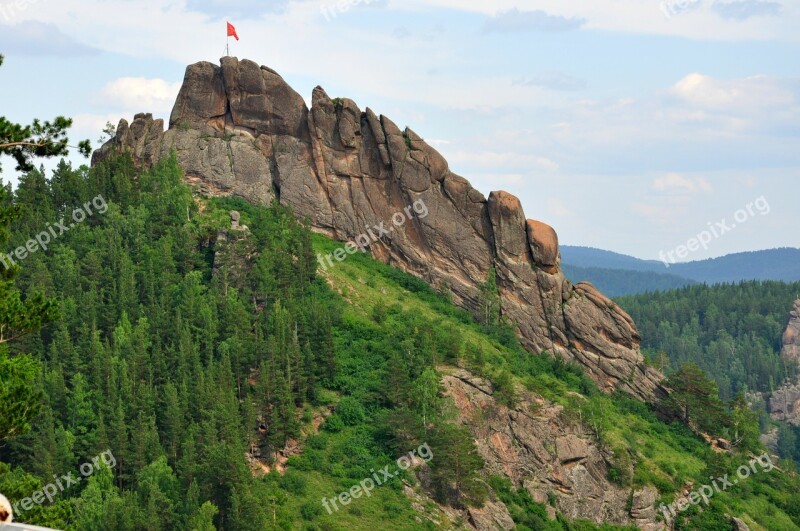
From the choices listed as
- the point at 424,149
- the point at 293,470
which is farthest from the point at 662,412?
the point at 293,470

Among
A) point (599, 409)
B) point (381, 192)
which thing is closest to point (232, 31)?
point (381, 192)

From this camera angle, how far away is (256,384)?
78625mm

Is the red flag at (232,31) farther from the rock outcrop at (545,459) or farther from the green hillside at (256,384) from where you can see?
the rock outcrop at (545,459)

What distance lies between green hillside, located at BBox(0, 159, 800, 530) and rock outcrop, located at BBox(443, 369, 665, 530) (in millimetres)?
1104

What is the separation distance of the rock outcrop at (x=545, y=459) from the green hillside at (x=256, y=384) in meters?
1.10

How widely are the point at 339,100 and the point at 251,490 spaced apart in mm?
50176

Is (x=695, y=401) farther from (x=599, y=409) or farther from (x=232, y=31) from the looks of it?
(x=232, y=31)

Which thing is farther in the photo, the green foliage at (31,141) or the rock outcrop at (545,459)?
the rock outcrop at (545,459)

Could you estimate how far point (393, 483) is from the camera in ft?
250

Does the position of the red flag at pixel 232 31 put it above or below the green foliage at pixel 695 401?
above

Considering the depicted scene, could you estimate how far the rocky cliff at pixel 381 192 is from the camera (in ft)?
335

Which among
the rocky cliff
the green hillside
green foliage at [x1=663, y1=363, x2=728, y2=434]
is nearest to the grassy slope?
the green hillside

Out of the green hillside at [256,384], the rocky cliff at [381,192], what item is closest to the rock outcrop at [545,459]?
the green hillside at [256,384]

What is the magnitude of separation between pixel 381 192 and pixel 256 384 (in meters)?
31.8
